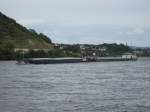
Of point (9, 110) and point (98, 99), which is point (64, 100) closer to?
point (98, 99)

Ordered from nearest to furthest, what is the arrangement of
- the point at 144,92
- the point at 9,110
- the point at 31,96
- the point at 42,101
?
the point at 9,110, the point at 42,101, the point at 31,96, the point at 144,92

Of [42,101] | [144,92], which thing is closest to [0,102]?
[42,101]

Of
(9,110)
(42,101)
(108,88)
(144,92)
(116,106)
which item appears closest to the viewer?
(9,110)

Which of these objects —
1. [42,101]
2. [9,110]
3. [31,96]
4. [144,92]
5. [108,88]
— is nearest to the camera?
[9,110]

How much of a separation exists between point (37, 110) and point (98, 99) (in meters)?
10.6

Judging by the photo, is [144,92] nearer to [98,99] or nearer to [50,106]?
[98,99]

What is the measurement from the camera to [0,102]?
51688mm

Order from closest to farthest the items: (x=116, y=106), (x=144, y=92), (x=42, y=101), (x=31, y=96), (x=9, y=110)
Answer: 1. (x=9, y=110)
2. (x=116, y=106)
3. (x=42, y=101)
4. (x=31, y=96)
5. (x=144, y=92)

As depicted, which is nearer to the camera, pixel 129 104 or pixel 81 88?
pixel 129 104

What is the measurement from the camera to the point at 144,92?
62469 mm

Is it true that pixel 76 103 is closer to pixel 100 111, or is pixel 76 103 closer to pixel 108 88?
pixel 100 111

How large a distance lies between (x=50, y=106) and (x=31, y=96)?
30.1ft

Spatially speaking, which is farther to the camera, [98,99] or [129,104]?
[98,99]

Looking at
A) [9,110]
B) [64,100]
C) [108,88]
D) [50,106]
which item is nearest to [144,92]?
[108,88]
